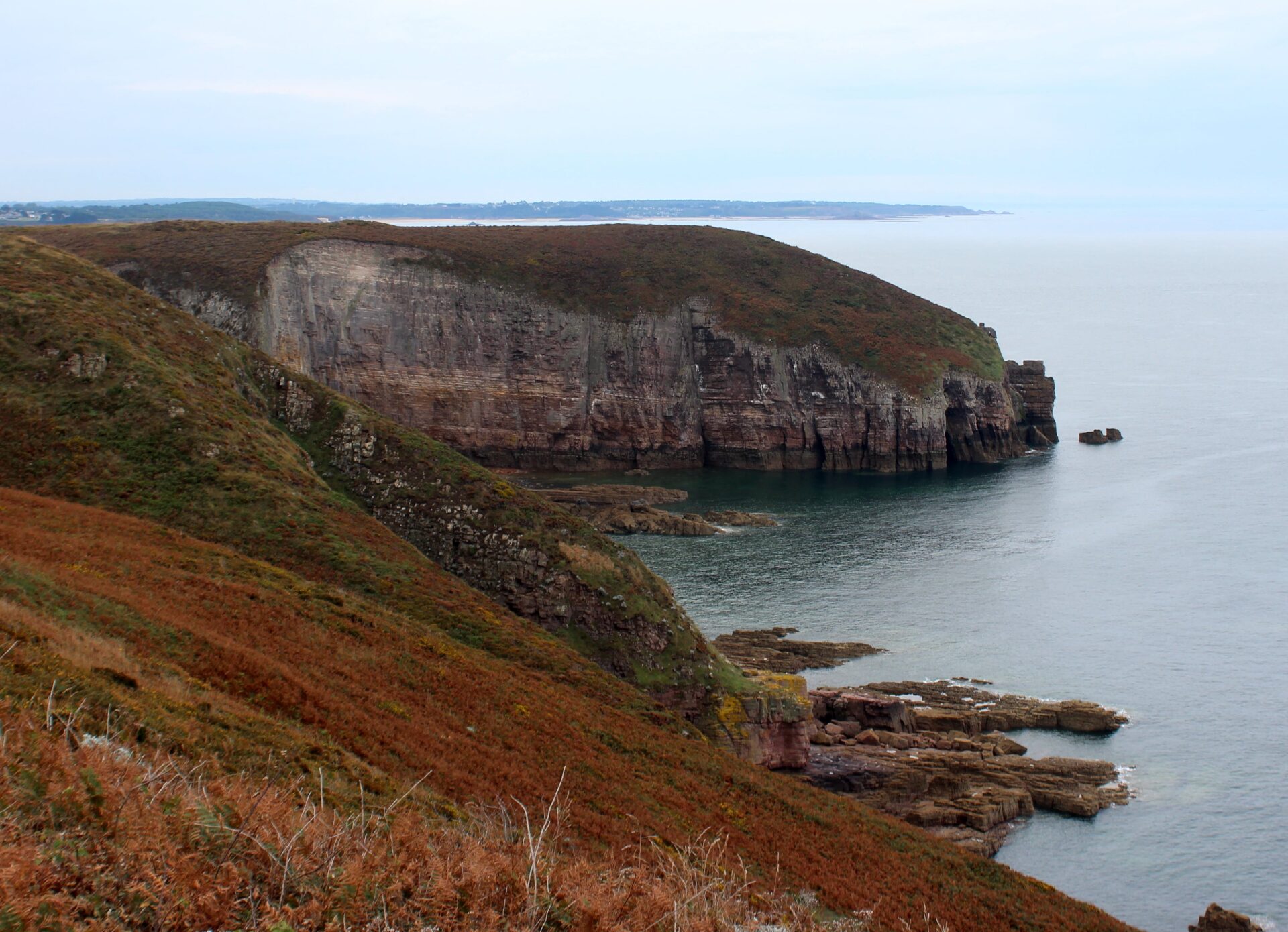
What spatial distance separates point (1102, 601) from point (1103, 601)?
8cm

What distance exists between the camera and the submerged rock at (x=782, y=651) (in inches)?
2272

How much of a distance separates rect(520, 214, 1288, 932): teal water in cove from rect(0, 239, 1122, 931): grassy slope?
420 inches

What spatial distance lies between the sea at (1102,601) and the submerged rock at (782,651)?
1154mm

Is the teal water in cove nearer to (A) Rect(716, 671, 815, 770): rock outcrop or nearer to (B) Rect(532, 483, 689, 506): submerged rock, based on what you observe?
(B) Rect(532, 483, 689, 506): submerged rock

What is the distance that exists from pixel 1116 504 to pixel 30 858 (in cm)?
9052

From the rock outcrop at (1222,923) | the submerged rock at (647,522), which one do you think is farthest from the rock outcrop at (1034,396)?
the rock outcrop at (1222,923)

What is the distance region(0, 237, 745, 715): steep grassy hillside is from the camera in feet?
127

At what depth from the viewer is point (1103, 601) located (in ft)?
225

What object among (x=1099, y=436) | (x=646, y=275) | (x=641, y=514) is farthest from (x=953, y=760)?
Result: (x=646, y=275)

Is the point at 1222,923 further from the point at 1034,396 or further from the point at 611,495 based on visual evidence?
the point at 1034,396

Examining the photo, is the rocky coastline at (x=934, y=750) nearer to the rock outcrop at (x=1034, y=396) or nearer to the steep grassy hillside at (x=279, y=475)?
the steep grassy hillside at (x=279, y=475)

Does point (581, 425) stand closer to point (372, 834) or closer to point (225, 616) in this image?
point (225, 616)

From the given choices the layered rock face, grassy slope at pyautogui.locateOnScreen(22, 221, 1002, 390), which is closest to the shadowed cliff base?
the layered rock face

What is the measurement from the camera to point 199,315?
99.3 meters
